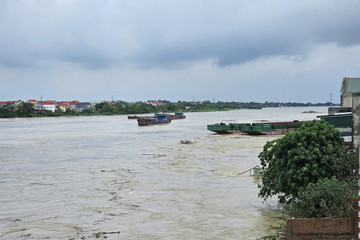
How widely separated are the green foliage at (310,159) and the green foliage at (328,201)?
183 centimetres

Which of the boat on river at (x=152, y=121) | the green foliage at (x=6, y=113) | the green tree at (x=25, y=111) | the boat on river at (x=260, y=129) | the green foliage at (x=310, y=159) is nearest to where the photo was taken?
the green foliage at (x=310, y=159)

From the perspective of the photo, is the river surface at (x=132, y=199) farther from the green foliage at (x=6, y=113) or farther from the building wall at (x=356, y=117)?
the green foliage at (x=6, y=113)

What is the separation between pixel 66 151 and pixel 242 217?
3520cm

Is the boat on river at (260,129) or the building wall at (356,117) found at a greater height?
the building wall at (356,117)

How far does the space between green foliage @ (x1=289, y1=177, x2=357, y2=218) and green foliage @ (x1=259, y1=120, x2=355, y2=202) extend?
183 centimetres

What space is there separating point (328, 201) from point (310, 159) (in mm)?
3073

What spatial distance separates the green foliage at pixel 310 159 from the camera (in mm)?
16766

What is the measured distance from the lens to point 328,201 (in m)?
14.0

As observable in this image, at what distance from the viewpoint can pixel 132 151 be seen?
49156 mm

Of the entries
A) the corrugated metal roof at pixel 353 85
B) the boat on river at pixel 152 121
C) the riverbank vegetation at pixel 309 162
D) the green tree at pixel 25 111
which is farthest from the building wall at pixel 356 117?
the green tree at pixel 25 111

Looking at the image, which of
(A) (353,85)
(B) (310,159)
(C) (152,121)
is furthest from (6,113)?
(B) (310,159)

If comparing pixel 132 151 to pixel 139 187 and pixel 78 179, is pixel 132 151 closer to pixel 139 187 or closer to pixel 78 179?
pixel 78 179

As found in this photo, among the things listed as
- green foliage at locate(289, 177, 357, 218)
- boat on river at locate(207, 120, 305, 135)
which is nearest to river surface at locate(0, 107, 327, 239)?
green foliage at locate(289, 177, 357, 218)

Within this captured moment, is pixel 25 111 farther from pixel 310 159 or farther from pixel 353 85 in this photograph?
pixel 310 159
